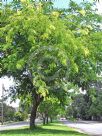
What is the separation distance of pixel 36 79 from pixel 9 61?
4359 mm

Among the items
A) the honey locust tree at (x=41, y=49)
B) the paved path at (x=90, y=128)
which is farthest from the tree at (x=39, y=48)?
the paved path at (x=90, y=128)

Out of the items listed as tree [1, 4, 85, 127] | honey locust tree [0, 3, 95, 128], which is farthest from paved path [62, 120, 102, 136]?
honey locust tree [0, 3, 95, 128]

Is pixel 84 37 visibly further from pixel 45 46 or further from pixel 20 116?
pixel 20 116

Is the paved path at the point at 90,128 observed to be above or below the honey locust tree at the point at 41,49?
below

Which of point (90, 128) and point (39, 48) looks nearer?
point (39, 48)

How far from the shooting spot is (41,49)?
2220 cm

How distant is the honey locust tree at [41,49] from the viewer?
18.0 meters

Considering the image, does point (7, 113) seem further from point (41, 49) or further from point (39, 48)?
point (41, 49)

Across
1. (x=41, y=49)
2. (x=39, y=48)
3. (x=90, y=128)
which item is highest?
(x=39, y=48)

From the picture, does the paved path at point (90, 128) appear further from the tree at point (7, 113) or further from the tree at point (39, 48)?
the tree at point (7, 113)

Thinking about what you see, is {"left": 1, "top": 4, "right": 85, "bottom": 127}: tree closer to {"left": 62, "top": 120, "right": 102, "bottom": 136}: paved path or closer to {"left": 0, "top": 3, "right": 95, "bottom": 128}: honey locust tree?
{"left": 0, "top": 3, "right": 95, "bottom": 128}: honey locust tree

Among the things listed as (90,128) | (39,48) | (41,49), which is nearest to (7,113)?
(90,128)

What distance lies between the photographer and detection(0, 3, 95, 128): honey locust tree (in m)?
18.0

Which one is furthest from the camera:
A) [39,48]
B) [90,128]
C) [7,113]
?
[7,113]
